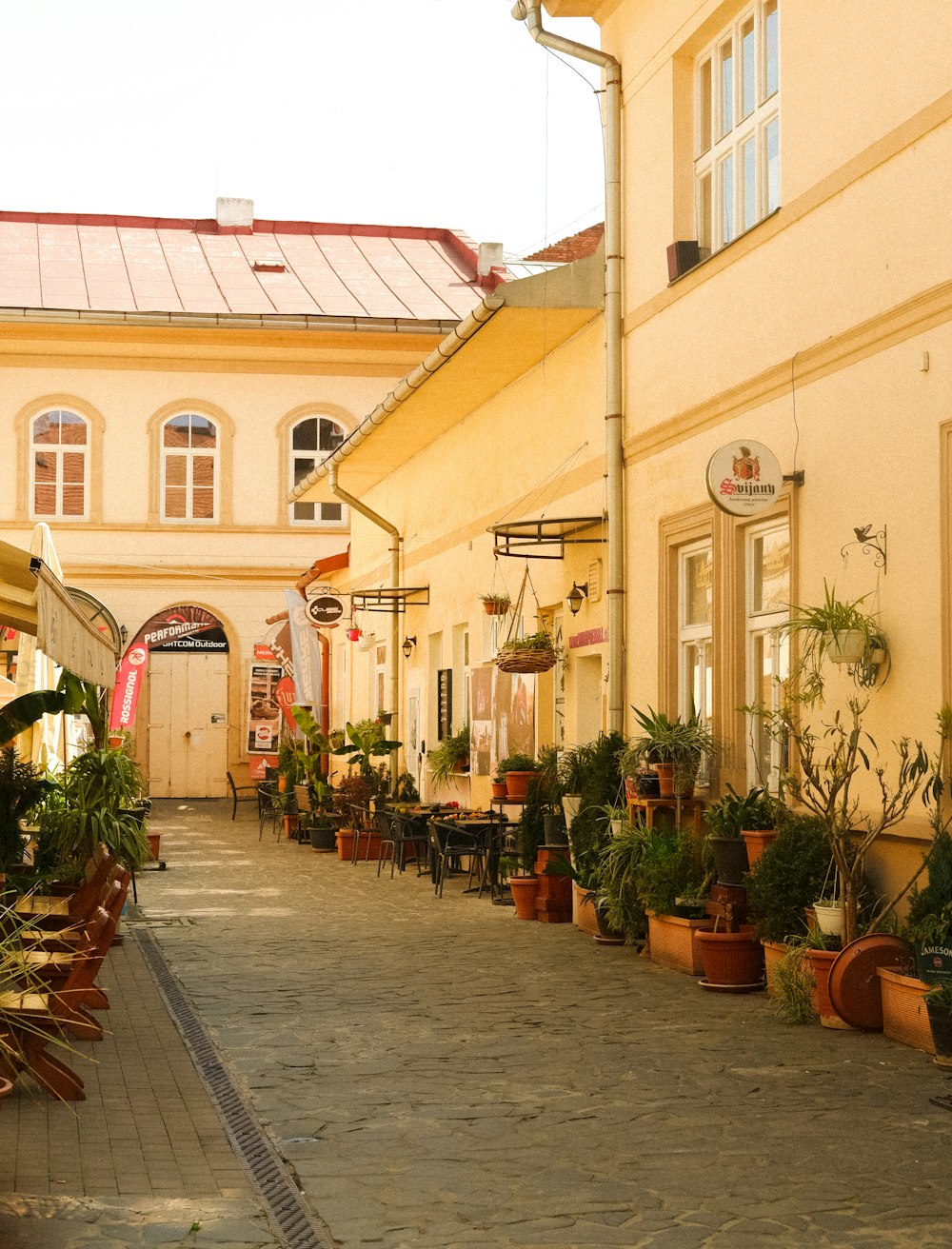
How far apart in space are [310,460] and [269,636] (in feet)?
12.1

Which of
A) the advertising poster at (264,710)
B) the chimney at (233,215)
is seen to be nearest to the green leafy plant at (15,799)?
the advertising poster at (264,710)

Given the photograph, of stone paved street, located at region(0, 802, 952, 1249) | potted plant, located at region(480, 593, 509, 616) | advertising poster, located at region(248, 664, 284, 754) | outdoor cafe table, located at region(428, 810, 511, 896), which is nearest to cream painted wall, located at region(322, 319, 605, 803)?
potted plant, located at region(480, 593, 509, 616)

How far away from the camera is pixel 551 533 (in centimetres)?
1511

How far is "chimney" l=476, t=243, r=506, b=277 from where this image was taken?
36.3 m

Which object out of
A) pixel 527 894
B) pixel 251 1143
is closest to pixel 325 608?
pixel 527 894

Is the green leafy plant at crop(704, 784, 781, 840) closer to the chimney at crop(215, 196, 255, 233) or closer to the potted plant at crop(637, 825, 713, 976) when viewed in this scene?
the potted plant at crop(637, 825, 713, 976)

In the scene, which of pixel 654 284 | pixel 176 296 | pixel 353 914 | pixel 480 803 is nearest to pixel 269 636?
pixel 176 296

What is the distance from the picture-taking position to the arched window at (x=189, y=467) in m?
32.9

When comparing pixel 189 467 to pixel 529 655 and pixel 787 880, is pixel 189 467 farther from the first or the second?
pixel 787 880

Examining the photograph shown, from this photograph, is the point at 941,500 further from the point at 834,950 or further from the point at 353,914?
the point at 353,914

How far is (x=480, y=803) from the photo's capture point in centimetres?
1794

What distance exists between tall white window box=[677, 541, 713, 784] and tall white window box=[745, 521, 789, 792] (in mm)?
Answer: 623

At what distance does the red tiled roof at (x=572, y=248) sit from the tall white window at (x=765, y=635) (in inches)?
866

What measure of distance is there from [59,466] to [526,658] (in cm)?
2014
